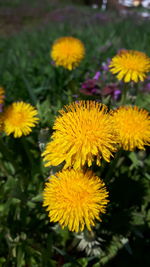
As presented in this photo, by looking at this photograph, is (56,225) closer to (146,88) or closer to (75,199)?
(75,199)

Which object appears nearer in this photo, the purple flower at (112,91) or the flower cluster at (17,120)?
the flower cluster at (17,120)

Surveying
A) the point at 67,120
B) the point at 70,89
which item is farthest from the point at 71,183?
the point at 70,89

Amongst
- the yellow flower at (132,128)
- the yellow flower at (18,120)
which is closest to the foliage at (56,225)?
the yellow flower at (18,120)

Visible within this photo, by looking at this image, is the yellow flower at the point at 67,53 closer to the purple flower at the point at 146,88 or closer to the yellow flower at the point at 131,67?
the yellow flower at the point at 131,67

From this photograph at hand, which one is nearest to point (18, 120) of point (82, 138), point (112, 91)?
point (82, 138)

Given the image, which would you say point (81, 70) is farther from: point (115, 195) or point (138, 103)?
point (115, 195)

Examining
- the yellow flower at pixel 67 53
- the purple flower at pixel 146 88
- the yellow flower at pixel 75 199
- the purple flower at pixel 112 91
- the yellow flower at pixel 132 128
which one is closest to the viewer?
the yellow flower at pixel 75 199
